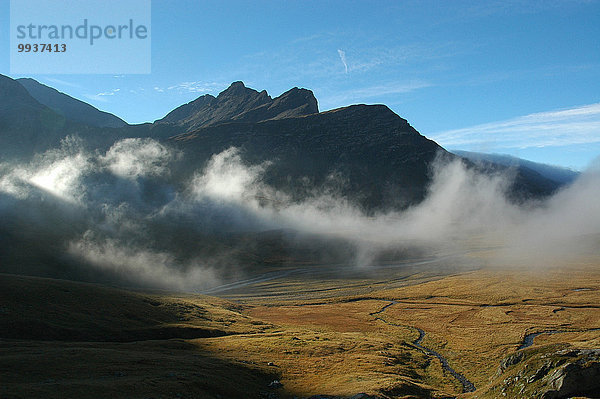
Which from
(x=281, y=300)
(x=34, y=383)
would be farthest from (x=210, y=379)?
(x=281, y=300)

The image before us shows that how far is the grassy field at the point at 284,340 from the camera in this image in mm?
43375

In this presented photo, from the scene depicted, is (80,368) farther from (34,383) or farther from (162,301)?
(162,301)

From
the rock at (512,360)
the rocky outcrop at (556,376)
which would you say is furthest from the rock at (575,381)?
the rock at (512,360)

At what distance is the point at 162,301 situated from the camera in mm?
114062

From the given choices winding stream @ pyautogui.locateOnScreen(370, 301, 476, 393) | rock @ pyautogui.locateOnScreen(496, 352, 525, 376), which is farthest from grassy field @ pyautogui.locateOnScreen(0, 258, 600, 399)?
winding stream @ pyautogui.locateOnScreen(370, 301, 476, 393)

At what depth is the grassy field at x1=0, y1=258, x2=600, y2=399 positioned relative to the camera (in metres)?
43.4

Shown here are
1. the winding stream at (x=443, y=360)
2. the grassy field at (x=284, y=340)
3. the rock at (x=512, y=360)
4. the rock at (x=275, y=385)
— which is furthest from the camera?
the winding stream at (x=443, y=360)

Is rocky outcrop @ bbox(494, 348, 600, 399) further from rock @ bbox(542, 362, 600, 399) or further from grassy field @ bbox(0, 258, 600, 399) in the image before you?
grassy field @ bbox(0, 258, 600, 399)

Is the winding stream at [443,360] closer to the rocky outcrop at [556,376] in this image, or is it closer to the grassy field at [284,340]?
the grassy field at [284,340]

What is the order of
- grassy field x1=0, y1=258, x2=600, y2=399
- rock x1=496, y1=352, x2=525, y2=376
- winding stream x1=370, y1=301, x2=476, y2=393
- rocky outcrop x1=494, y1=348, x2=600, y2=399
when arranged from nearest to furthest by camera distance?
rocky outcrop x1=494, y1=348, x2=600, y2=399
rock x1=496, y1=352, x2=525, y2=376
grassy field x1=0, y1=258, x2=600, y2=399
winding stream x1=370, y1=301, x2=476, y2=393

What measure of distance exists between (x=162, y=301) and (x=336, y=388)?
79941mm

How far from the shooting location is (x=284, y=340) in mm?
78062

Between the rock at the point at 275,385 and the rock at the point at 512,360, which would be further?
the rock at the point at 275,385

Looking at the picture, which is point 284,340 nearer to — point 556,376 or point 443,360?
point 443,360
